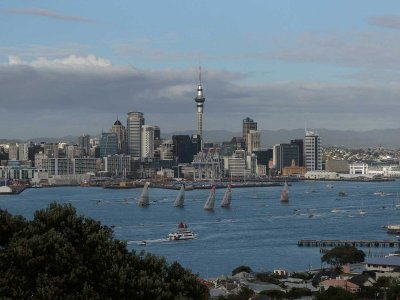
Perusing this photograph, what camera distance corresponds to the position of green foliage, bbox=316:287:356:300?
10.3m

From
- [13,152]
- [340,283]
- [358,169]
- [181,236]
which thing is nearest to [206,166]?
[358,169]

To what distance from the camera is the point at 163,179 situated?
6178 centimetres

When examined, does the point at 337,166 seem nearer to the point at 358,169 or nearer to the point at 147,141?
the point at 358,169

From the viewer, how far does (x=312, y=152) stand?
73.9 meters

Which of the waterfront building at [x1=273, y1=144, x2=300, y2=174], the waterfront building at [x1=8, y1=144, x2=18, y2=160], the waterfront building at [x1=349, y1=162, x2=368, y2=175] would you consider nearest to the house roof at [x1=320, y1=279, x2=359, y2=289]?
the waterfront building at [x1=273, y1=144, x2=300, y2=174]

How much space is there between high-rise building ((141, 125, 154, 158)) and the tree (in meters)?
73.2

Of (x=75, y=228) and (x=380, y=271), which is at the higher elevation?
(x=75, y=228)

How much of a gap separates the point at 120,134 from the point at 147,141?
284 cm

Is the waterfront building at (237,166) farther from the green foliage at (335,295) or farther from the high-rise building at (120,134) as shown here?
the green foliage at (335,295)

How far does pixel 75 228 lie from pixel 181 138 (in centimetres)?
7128

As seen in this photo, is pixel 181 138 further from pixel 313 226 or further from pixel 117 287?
pixel 117 287

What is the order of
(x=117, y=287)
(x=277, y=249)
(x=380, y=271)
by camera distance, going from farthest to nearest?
(x=277, y=249), (x=380, y=271), (x=117, y=287)

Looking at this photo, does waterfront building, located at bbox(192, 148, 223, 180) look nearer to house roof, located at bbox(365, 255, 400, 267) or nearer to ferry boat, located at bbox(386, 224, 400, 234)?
ferry boat, located at bbox(386, 224, 400, 234)

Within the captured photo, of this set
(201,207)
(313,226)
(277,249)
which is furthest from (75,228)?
(201,207)
